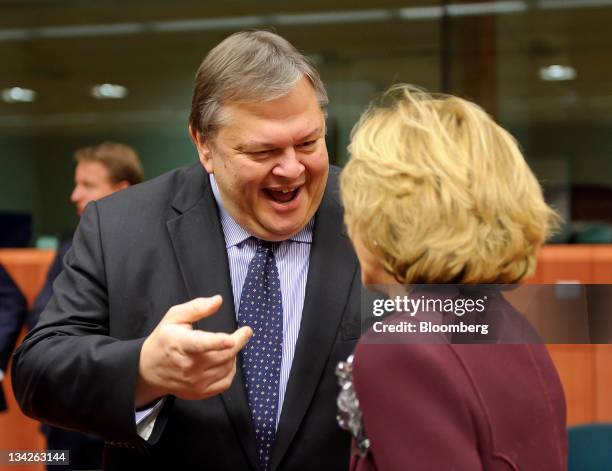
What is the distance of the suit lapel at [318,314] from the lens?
174 cm

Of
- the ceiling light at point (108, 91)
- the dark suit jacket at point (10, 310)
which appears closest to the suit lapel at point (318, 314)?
the dark suit jacket at point (10, 310)

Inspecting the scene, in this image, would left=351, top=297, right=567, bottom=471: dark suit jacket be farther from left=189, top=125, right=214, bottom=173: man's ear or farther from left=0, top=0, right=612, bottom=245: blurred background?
left=0, top=0, right=612, bottom=245: blurred background

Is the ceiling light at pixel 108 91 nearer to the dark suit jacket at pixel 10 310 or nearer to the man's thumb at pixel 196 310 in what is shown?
the dark suit jacket at pixel 10 310

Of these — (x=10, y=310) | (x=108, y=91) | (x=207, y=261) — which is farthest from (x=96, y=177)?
(x=108, y=91)

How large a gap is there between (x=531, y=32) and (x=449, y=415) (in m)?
4.79

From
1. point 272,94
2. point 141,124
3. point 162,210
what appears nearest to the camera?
point 272,94

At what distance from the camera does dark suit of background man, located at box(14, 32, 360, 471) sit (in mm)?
1716

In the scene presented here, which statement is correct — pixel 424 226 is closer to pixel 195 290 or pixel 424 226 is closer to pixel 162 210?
pixel 195 290

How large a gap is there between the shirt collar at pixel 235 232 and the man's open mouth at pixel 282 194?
0.27ft

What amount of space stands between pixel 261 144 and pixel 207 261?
0.74 ft

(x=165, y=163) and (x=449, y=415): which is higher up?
(x=165, y=163)

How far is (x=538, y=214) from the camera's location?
1.37 metres

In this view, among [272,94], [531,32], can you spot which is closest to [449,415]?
[272,94]

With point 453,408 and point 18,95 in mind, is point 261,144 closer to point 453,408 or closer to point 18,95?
point 453,408
